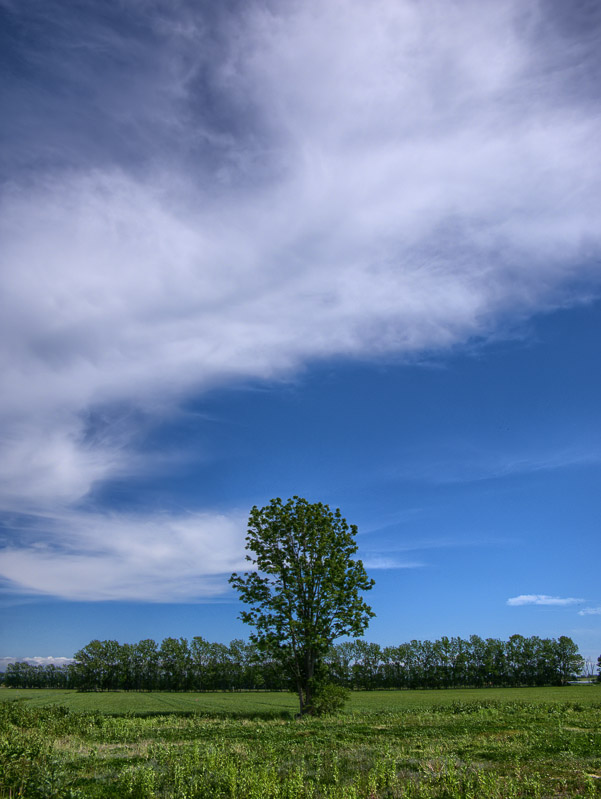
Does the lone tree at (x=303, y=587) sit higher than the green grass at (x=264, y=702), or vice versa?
the lone tree at (x=303, y=587)

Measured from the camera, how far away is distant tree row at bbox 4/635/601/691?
148750mm

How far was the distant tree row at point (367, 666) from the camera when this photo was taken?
149m

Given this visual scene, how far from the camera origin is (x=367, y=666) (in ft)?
502

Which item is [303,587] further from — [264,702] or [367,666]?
[367,666]

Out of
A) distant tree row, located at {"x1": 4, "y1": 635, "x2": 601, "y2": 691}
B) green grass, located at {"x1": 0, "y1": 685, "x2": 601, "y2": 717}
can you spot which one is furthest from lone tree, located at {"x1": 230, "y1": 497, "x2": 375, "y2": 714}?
distant tree row, located at {"x1": 4, "y1": 635, "x2": 601, "y2": 691}

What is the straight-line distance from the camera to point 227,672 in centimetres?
15012

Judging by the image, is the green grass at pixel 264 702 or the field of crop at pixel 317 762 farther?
the green grass at pixel 264 702

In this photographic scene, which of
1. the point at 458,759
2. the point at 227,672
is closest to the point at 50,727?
the point at 458,759

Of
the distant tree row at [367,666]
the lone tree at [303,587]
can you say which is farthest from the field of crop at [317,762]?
the distant tree row at [367,666]

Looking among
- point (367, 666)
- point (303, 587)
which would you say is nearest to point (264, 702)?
point (303, 587)

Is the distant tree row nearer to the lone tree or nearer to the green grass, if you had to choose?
the green grass

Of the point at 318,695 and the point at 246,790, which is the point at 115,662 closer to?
the point at 318,695

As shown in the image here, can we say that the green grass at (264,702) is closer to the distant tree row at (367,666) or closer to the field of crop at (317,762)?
the field of crop at (317,762)

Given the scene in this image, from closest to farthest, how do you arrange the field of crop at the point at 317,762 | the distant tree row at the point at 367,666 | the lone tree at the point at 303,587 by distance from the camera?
the field of crop at the point at 317,762
the lone tree at the point at 303,587
the distant tree row at the point at 367,666
